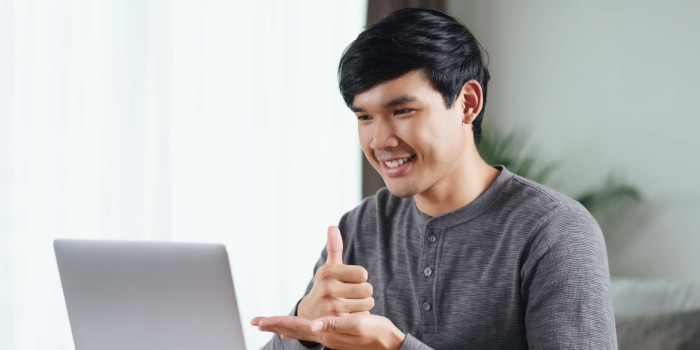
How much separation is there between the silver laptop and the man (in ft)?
0.52

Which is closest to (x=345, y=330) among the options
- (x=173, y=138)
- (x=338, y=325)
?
(x=338, y=325)

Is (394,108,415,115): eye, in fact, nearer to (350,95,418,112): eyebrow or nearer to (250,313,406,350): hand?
(350,95,418,112): eyebrow

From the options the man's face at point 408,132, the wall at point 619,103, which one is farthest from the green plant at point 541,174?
the man's face at point 408,132

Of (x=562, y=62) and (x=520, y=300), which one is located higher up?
(x=562, y=62)

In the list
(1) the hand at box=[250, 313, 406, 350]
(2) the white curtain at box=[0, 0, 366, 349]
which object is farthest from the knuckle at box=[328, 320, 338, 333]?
(2) the white curtain at box=[0, 0, 366, 349]

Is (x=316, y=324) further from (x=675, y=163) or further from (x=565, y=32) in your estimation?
(x=565, y=32)

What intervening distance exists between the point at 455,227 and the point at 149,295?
660 mm

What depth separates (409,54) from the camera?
1468 mm

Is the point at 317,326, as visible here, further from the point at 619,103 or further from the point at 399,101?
the point at 619,103

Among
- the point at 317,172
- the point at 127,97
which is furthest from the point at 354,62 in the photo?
the point at 317,172

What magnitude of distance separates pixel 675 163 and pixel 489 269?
1.81 metres

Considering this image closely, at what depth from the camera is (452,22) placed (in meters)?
1.56

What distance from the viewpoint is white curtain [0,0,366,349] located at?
7.48 ft

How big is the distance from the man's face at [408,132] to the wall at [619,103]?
1781 mm
